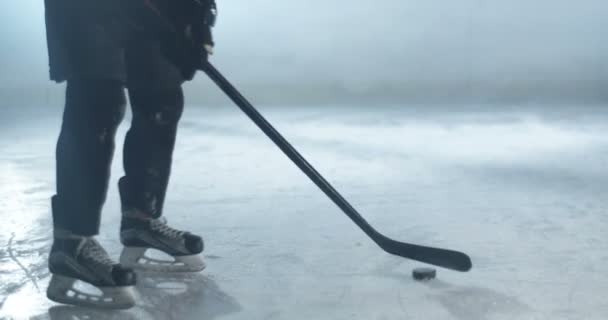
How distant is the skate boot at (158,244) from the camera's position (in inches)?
59.9

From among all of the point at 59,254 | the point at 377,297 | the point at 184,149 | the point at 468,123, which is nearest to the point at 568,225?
the point at 377,297

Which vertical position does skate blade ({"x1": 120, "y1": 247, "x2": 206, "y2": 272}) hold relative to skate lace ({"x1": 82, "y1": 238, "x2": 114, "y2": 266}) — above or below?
below

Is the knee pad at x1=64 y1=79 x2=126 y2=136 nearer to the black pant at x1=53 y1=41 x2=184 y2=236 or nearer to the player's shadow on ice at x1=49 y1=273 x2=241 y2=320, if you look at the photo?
the black pant at x1=53 y1=41 x2=184 y2=236

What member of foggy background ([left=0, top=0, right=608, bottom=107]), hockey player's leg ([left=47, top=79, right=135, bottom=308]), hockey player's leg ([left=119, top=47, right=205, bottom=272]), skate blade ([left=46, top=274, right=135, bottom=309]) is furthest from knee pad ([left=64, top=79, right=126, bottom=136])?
foggy background ([left=0, top=0, right=608, bottom=107])

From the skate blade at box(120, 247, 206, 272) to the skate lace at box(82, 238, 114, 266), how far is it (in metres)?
0.19

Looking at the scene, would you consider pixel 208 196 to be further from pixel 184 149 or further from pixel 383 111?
pixel 383 111

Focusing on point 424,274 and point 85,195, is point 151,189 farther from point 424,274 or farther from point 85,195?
point 424,274

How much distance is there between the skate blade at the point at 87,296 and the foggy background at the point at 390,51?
3.18 meters

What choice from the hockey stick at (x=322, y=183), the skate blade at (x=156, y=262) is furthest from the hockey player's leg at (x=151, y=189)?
the hockey stick at (x=322, y=183)

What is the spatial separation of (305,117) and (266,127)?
2.56m

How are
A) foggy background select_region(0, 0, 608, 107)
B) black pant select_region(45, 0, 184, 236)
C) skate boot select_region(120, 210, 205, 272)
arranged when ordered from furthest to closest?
foggy background select_region(0, 0, 608, 107), skate boot select_region(120, 210, 205, 272), black pant select_region(45, 0, 184, 236)

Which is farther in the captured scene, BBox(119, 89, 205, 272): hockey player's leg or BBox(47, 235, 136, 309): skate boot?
BBox(119, 89, 205, 272): hockey player's leg

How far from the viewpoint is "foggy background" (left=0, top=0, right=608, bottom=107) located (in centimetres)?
457

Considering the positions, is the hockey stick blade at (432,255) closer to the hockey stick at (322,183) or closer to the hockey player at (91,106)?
the hockey stick at (322,183)
